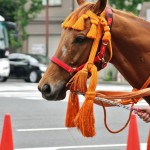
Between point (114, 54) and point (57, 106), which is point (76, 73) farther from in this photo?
point (57, 106)

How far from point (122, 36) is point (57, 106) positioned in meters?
12.2

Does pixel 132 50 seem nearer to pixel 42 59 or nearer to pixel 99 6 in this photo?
pixel 99 6

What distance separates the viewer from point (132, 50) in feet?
14.3

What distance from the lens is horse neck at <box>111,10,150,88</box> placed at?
4.32 m

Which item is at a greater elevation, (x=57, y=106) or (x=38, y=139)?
(x=38, y=139)

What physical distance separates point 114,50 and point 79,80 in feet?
1.26

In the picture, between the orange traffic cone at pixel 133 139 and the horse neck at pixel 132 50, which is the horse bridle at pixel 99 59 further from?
the orange traffic cone at pixel 133 139

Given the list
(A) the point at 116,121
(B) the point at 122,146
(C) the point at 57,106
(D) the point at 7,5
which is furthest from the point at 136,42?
(D) the point at 7,5

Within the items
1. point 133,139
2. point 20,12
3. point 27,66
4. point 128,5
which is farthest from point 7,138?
point 20,12

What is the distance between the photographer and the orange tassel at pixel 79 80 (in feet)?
13.5

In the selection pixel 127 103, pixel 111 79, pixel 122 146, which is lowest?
pixel 111 79

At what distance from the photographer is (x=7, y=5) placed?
37.8 m

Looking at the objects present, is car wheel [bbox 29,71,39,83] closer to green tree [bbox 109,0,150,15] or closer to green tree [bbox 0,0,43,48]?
green tree [bbox 0,0,43,48]

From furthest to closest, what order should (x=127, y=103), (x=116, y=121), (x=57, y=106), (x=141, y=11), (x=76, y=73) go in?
(x=141, y=11), (x=57, y=106), (x=116, y=121), (x=127, y=103), (x=76, y=73)
